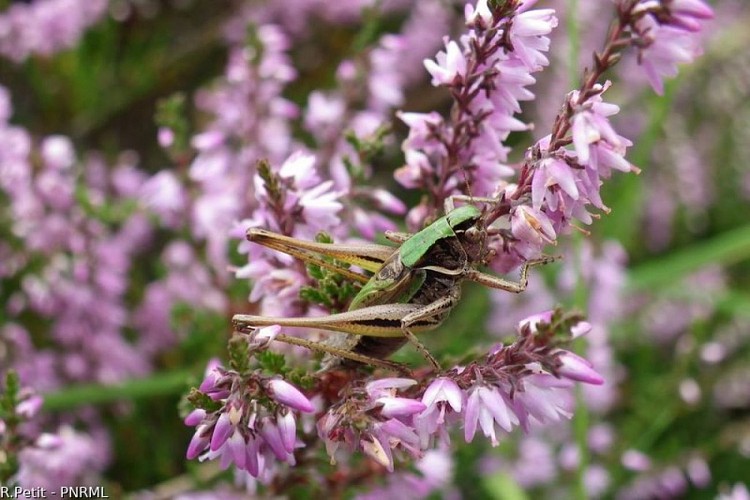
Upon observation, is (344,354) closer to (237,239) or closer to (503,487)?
(237,239)

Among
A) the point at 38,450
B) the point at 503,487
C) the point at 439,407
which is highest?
the point at 439,407

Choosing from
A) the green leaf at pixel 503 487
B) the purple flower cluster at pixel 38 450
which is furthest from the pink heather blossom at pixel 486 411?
the green leaf at pixel 503 487

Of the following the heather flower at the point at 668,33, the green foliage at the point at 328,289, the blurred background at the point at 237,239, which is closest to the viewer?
the heather flower at the point at 668,33

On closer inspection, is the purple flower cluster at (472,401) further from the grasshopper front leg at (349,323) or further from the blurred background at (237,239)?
the blurred background at (237,239)

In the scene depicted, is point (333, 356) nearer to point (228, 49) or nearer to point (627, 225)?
point (627, 225)

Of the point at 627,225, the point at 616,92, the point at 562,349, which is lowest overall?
the point at 627,225

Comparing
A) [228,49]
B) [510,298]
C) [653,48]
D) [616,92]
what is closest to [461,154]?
[653,48]

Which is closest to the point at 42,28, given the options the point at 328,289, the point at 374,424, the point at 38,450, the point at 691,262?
the point at 38,450
